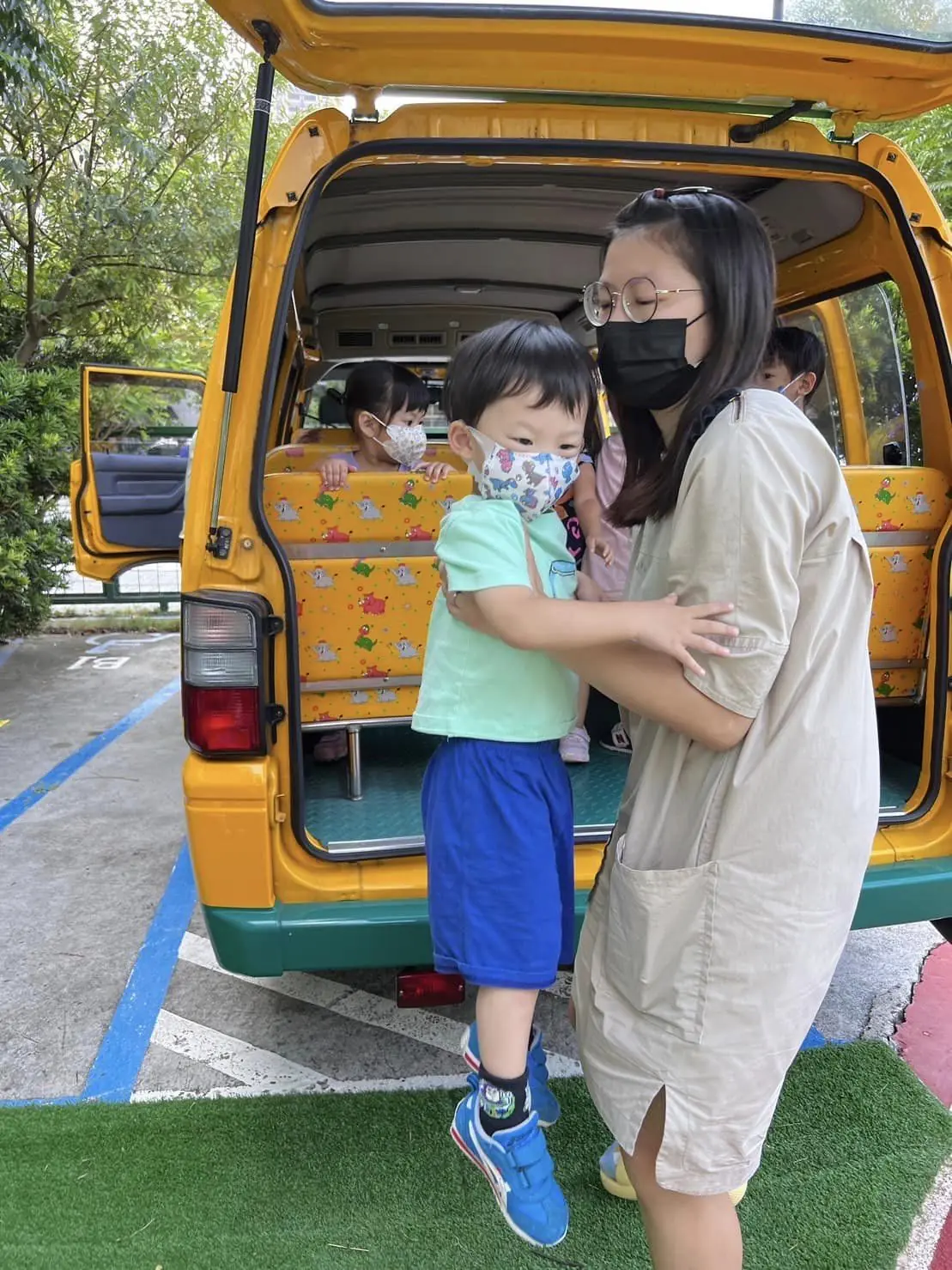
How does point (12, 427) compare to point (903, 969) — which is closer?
point (903, 969)

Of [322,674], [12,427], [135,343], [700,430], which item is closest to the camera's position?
[700,430]

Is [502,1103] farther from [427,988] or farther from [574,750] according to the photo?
[574,750]

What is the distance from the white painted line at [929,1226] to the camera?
6.49 ft

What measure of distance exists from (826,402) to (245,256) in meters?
2.87

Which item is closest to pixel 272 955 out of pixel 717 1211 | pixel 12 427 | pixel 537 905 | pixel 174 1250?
pixel 174 1250

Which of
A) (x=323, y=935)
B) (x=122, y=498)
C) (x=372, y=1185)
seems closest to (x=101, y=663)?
(x=122, y=498)

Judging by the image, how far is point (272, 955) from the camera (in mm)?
2188

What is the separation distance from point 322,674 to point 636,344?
1.51 m

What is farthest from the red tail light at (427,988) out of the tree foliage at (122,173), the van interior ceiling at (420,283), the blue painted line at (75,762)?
the tree foliage at (122,173)

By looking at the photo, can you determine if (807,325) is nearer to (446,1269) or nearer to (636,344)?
(636,344)

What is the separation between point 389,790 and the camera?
2947 millimetres

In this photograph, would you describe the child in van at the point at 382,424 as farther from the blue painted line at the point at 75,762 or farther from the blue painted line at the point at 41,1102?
the blue painted line at the point at 75,762

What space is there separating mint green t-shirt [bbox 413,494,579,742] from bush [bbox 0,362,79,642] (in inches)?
268

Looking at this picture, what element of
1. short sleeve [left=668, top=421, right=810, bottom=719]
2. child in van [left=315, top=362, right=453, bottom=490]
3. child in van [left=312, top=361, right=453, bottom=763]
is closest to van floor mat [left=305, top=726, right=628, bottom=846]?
child in van [left=312, top=361, right=453, bottom=763]
